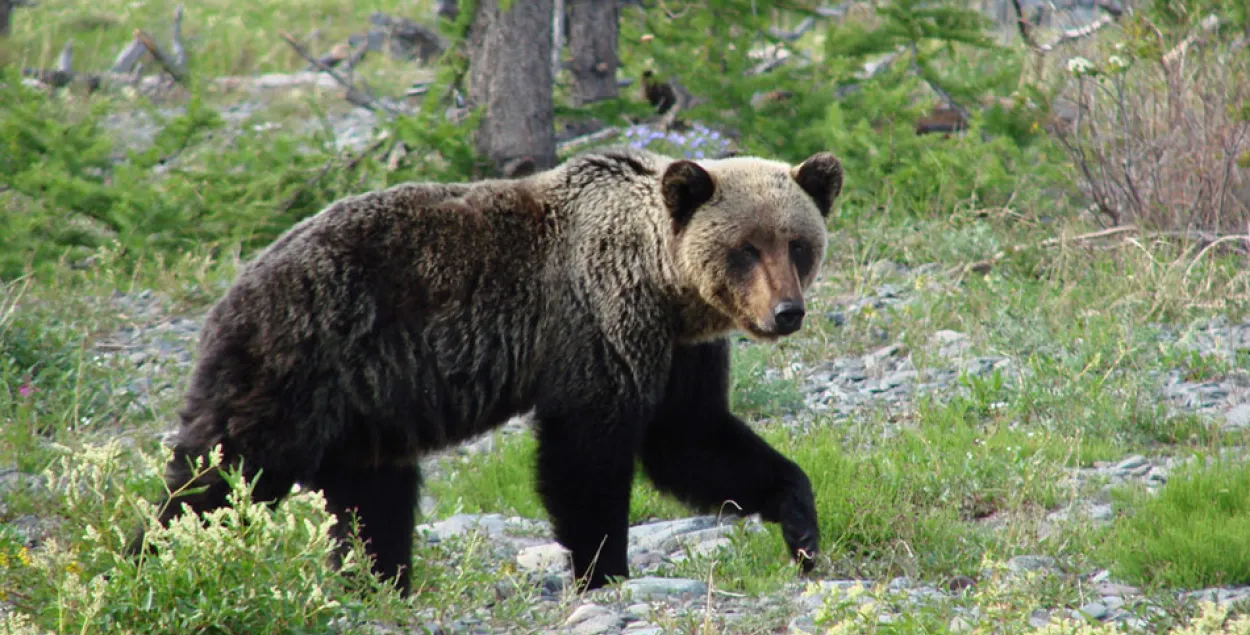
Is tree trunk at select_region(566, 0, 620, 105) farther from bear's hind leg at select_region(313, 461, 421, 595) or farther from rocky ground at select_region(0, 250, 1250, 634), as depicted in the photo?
bear's hind leg at select_region(313, 461, 421, 595)

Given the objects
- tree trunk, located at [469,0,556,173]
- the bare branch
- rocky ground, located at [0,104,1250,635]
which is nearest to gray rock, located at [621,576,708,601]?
rocky ground, located at [0,104,1250,635]

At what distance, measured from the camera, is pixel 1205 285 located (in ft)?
25.1

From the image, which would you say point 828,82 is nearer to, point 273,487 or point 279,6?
point 273,487

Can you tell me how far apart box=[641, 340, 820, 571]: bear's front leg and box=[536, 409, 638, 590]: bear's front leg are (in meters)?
0.41

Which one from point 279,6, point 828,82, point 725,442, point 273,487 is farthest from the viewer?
point 279,6

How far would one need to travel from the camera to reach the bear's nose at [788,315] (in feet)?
16.2

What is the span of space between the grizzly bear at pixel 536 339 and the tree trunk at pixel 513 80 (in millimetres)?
4058

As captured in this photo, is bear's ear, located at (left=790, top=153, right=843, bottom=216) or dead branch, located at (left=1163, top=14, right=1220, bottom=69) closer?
bear's ear, located at (left=790, top=153, right=843, bottom=216)

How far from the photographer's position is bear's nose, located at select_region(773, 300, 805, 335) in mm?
4941

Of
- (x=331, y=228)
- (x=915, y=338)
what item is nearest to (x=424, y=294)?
(x=331, y=228)

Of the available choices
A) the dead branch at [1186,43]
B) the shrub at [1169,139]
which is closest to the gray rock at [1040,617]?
the shrub at [1169,139]

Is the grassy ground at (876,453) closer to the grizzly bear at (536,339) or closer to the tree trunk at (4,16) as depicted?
the grizzly bear at (536,339)

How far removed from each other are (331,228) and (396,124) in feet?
16.3

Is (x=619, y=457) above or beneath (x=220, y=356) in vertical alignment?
beneath
